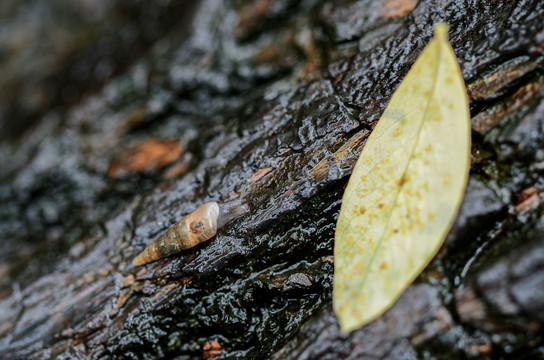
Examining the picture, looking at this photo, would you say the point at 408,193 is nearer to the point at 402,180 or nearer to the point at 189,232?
the point at 402,180

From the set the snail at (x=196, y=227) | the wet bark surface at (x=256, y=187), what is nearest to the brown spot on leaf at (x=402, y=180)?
the wet bark surface at (x=256, y=187)

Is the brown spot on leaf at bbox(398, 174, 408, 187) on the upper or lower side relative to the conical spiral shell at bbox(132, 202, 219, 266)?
lower

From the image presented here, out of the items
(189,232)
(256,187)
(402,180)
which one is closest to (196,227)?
(189,232)

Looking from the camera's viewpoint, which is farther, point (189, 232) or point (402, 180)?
point (189, 232)

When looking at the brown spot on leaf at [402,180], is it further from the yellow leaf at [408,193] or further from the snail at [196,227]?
the snail at [196,227]

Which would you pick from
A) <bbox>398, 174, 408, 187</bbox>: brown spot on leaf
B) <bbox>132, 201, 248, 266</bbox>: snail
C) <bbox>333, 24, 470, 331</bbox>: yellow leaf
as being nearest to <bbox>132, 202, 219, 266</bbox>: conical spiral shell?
<bbox>132, 201, 248, 266</bbox>: snail

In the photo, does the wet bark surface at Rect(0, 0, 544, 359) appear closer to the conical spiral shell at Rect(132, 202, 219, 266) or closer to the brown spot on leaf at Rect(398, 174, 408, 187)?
the conical spiral shell at Rect(132, 202, 219, 266)

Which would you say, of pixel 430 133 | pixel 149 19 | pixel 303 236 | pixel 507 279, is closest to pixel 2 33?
pixel 149 19
